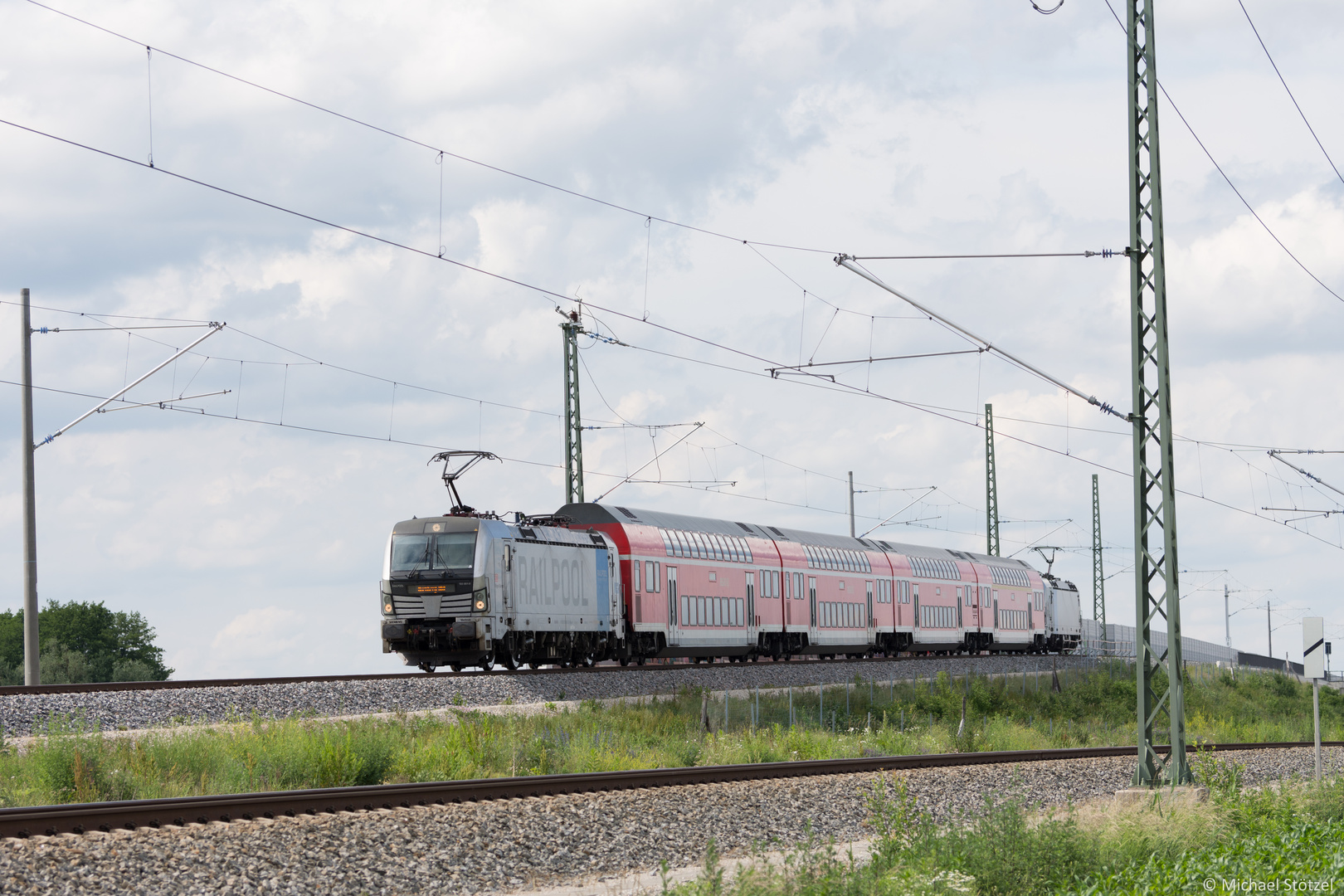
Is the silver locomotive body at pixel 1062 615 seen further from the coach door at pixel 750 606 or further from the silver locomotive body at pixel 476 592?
the silver locomotive body at pixel 476 592

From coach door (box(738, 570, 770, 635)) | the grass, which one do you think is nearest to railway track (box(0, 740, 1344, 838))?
the grass

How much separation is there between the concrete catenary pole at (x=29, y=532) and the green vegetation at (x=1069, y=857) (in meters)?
17.4

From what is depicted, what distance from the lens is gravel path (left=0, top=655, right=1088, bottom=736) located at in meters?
21.8

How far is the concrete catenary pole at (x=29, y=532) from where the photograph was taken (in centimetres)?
2731

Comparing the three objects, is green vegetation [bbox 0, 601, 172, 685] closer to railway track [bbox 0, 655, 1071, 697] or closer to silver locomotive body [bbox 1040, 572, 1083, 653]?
railway track [bbox 0, 655, 1071, 697]

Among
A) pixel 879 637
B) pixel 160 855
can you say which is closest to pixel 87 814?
pixel 160 855

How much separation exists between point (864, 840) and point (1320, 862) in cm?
498

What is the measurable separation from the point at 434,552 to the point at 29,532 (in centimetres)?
769

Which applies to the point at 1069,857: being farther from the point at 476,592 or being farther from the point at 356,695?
the point at 476,592

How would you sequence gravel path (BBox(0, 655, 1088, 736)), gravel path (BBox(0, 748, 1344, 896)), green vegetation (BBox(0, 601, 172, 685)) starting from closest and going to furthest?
gravel path (BBox(0, 748, 1344, 896))
gravel path (BBox(0, 655, 1088, 736))
green vegetation (BBox(0, 601, 172, 685))

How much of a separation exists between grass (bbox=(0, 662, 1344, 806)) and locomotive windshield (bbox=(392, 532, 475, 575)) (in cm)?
487

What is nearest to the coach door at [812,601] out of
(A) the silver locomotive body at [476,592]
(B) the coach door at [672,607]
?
(B) the coach door at [672,607]

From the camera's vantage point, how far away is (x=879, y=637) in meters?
51.7

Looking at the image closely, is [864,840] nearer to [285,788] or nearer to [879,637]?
[285,788]
